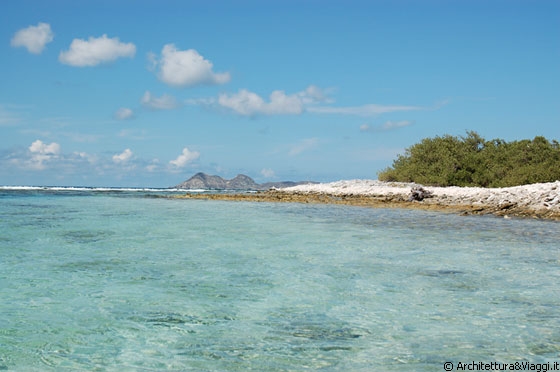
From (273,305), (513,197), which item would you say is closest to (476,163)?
(513,197)

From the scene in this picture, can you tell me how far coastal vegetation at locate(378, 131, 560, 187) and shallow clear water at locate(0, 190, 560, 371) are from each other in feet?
131

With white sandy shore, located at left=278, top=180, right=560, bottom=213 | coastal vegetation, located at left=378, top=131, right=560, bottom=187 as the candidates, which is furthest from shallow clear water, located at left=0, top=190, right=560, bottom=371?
coastal vegetation, located at left=378, top=131, right=560, bottom=187

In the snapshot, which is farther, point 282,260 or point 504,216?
point 504,216

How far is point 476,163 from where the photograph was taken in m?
60.9

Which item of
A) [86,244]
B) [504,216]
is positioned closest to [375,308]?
[86,244]

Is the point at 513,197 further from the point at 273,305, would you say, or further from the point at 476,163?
the point at 476,163

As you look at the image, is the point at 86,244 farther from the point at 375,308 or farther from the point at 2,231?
the point at 375,308

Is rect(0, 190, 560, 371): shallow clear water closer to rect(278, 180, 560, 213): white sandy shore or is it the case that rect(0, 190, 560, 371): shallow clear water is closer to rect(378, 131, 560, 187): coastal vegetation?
rect(278, 180, 560, 213): white sandy shore

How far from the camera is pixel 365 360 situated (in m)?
4.65

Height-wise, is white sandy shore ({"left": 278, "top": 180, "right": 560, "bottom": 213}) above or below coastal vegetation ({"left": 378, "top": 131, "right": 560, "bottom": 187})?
below

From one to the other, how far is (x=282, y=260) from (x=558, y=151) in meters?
50.7

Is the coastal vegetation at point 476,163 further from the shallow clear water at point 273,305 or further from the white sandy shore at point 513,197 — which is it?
the shallow clear water at point 273,305

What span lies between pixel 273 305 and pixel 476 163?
5953cm

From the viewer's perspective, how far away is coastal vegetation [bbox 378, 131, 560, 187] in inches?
1941
